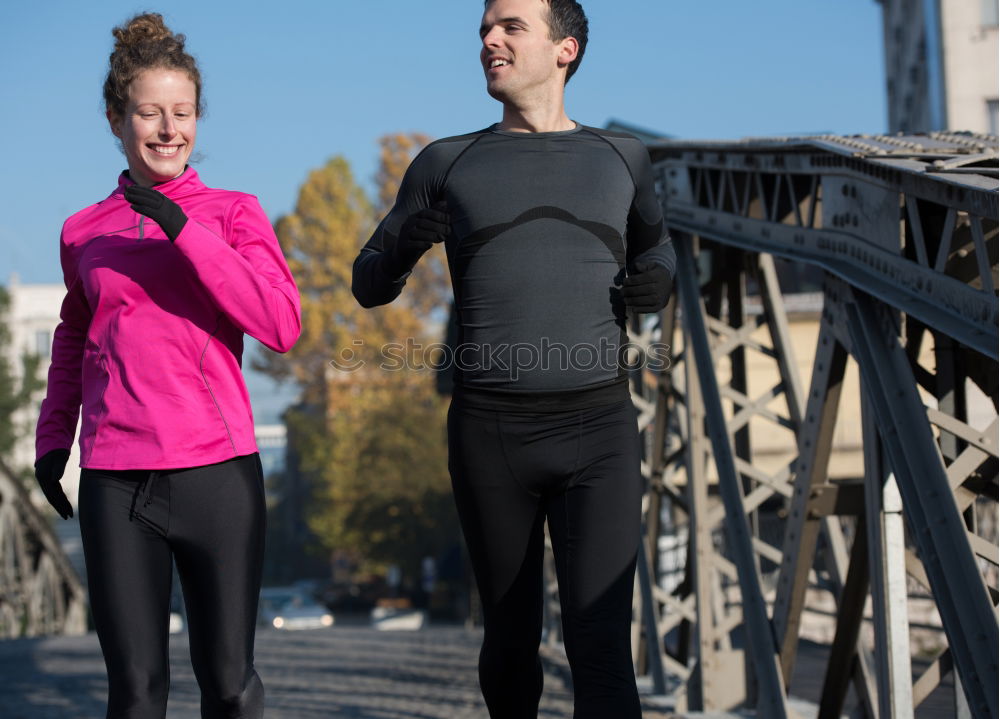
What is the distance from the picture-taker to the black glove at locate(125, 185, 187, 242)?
3293 millimetres

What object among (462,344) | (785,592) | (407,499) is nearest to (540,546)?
(462,344)

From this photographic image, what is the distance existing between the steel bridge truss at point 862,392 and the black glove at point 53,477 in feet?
8.11

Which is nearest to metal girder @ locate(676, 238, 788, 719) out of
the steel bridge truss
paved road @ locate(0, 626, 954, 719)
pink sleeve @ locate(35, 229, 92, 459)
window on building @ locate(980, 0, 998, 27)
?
the steel bridge truss

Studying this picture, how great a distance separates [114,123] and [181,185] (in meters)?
0.24

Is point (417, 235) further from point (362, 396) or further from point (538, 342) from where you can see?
point (362, 396)

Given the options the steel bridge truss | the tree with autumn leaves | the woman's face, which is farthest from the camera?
the tree with autumn leaves

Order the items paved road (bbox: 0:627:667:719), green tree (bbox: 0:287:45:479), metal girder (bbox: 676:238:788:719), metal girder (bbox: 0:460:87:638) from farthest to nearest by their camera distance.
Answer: green tree (bbox: 0:287:45:479)
metal girder (bbox: 0:460:87:638)
paved road (bbox: 0:627:667:719)
metal girder (bbox: 676:238:788:719)

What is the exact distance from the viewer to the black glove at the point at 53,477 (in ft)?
12.1

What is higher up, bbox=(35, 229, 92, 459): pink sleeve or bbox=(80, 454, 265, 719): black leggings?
bbox=(35, 229, 92, 459): pink sleeve

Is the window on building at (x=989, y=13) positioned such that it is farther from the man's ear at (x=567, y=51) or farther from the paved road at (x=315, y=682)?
the man's ear at (x=567, y=51)

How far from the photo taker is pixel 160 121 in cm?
360

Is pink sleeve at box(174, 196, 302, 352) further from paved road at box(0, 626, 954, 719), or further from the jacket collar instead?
paved road at box(0, 626, 954, 719)

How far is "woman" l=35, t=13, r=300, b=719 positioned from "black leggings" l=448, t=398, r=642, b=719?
0.55 meters

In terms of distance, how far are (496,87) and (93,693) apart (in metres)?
8.37
